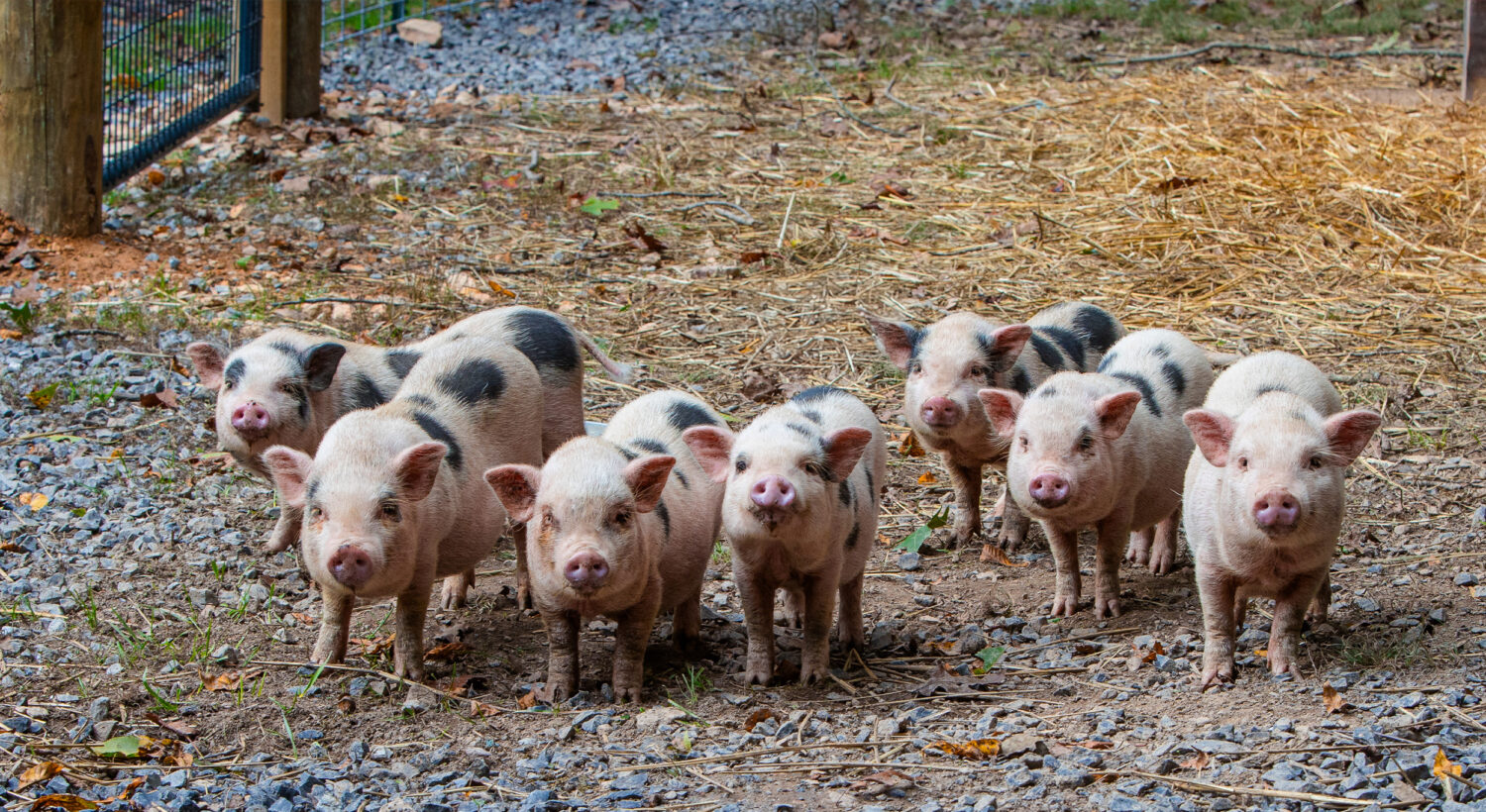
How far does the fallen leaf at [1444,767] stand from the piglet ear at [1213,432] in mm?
1139

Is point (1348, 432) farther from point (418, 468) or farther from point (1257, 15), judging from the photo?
point (1257, 15)

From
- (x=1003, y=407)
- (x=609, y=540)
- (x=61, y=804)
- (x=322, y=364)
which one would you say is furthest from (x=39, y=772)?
(x=1003, y=407)

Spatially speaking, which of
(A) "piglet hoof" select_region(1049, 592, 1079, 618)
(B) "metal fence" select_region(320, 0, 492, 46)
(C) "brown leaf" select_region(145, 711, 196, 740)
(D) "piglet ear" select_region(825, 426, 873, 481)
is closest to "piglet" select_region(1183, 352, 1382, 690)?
(A) "piglet hoof" select_region(1049, 592, 1079, 618)

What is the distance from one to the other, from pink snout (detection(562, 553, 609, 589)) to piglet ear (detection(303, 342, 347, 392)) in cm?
182

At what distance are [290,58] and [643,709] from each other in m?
7.96

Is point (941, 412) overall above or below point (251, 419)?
above

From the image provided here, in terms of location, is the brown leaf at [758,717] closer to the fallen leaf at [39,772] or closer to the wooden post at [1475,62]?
the fallen leaf at [39,772]

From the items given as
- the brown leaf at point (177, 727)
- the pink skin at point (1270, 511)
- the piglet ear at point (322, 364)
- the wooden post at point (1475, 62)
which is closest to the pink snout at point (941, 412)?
the pink skin at point (1270, 511)

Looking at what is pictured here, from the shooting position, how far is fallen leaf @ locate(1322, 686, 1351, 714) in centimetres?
407

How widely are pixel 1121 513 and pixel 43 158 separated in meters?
6.34

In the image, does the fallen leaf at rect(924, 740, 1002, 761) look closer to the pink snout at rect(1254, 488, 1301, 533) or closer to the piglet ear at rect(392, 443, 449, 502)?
the pink snout at rect(1254, 488, 1301, 533)

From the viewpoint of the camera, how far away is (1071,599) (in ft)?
17.4

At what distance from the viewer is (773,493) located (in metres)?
4.41

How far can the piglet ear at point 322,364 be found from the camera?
221 inches
